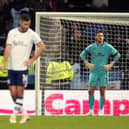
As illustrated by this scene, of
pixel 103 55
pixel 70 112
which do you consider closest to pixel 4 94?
pixel 70 112

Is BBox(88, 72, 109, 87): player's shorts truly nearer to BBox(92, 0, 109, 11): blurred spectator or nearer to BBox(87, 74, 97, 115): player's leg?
BBox(87, 74, 97, 115): player's leg

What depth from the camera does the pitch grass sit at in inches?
381

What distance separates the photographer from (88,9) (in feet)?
57.8

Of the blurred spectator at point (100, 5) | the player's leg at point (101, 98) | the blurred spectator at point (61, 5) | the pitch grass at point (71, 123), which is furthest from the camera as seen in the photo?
A: the blurred spectator at point (100, 5)

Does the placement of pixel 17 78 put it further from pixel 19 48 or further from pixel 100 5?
pixel 100 5

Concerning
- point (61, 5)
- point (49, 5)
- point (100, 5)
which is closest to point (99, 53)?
point (49, 5)

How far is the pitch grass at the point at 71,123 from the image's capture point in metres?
9.69

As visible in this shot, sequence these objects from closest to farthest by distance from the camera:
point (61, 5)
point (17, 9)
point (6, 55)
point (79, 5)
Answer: point (6, 55), point (17, 9), point (61, 5), point (79, 5)

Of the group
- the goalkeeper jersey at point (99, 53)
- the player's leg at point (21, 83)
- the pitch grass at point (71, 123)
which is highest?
the goalkeeper jersey at point (99, 53)

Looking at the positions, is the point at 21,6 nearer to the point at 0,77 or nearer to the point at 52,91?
the point at 0,77

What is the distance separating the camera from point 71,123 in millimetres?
10273

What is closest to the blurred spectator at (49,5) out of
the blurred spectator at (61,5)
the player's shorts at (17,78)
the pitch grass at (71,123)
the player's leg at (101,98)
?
the blurred spectator at (61,5)

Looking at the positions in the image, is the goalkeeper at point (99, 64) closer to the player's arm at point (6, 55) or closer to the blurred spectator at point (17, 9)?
the player's arm at point (6, 55)

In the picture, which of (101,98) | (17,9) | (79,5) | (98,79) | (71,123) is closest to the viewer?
(71,123)
